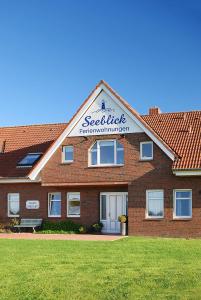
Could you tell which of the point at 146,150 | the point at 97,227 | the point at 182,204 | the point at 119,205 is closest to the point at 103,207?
the point at 119,205

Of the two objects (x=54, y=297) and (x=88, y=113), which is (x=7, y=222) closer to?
(x=88, y=113)

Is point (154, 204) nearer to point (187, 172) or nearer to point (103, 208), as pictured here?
point (187, 172)

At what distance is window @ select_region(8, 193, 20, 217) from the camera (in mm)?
32500

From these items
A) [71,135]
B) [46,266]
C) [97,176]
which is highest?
[71,135]

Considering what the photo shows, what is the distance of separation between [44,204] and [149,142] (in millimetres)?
7391

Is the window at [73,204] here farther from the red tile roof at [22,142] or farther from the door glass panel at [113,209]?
the red tile roof at [22,142]

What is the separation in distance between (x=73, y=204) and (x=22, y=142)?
267 inches

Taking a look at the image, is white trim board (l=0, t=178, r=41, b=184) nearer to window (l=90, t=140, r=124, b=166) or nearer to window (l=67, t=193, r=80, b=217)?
window (l=67, t=193, r=80, b=217)

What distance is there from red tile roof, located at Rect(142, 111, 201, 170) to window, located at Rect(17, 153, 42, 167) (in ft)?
→ 23.2

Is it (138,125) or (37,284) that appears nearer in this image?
(37,284)

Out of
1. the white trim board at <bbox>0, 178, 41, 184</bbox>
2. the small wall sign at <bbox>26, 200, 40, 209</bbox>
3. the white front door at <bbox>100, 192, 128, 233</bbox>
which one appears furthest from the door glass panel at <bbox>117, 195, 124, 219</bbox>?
the small wall sign at <bbox>26, 200, 40, 209</bbox>

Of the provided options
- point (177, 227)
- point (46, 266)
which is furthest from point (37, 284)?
point (177, 227)

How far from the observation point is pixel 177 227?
27.5 meters

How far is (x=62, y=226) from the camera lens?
3050 cm
